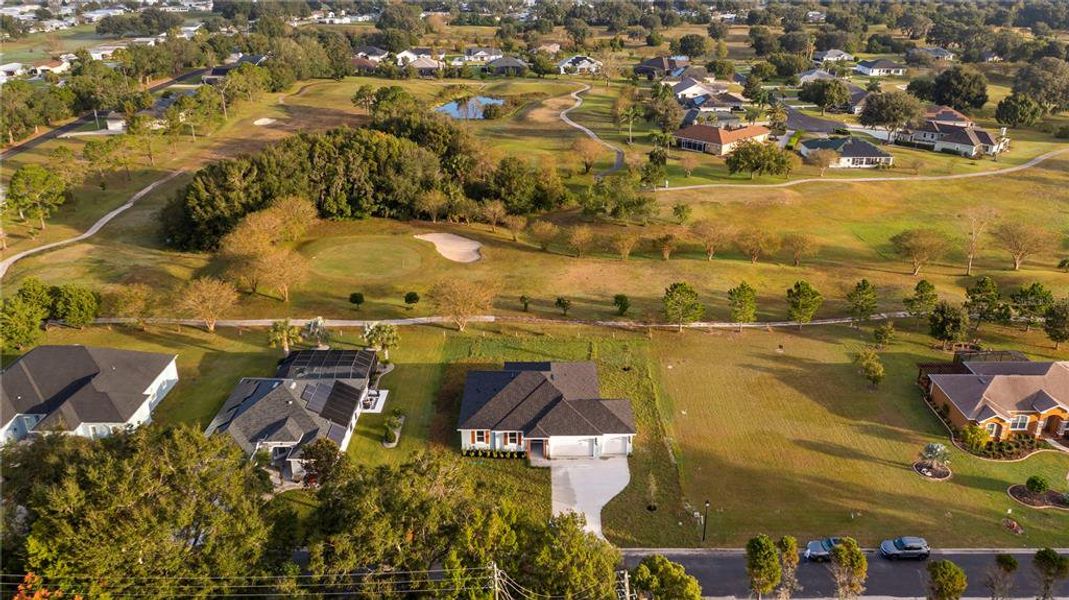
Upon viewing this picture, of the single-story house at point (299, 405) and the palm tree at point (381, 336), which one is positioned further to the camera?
the palm tree at point (381, 336)

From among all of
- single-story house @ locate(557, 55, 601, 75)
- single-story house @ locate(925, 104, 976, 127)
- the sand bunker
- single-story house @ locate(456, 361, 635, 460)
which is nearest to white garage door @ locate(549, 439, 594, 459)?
single-story house @ locate(456, 361, 635, 460)

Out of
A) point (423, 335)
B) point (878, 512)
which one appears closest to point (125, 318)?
point (423, 335)

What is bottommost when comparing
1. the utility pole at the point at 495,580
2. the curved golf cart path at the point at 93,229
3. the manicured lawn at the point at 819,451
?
the curved golf cart path at the point at 93,229

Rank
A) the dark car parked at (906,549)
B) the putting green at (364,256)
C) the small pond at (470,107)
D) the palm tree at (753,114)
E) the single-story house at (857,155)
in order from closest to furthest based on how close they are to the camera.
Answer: the dark car parked at (906,549)
the putting green at (364,256)
the single-story house at (857,155)
the palm tree at (753,114)
the small pond at (470,107)

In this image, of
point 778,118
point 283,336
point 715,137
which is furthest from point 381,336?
point 778,118

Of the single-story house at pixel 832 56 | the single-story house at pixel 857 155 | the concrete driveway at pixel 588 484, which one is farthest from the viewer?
the single-story house at pixel 832 56

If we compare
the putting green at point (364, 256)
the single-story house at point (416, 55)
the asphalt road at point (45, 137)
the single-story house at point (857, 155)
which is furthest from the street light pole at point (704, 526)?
the single-story house at point (416, 55)

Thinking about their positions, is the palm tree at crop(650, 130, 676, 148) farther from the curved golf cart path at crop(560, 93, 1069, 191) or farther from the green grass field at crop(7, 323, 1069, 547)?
the green grass field at crop(7, 323, 1069, 547)

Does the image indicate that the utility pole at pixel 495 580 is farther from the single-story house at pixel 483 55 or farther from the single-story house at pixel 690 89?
the single-story house at pixel 483 55
